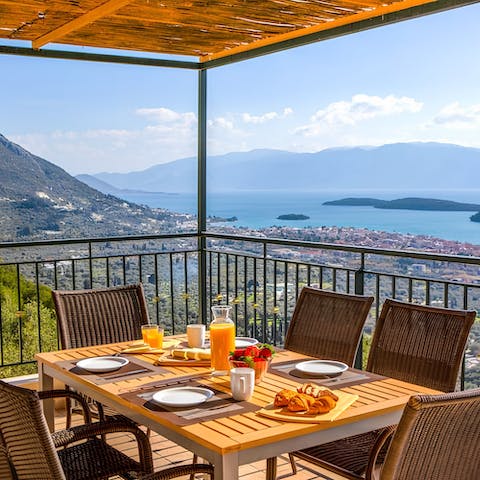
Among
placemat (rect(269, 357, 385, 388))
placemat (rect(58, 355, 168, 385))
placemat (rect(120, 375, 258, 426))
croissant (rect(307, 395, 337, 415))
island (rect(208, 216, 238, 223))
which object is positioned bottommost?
placemat (rect(269, 357, 385, 388))

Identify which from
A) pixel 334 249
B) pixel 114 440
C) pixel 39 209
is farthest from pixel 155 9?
pixel 39 209

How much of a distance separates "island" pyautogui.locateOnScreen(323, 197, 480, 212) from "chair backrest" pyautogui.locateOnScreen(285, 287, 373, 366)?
3.25m

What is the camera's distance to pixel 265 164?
31.1 feet

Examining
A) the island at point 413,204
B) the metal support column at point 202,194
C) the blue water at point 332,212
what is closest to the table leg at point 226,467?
the metal support column at point 202,194

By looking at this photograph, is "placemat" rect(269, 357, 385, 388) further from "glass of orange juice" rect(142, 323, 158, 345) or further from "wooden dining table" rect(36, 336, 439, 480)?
"glass of orange juice" rect(142, 323, 158, 345)

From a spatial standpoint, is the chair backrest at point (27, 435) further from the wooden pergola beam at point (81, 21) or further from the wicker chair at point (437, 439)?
the wooden pergola beam at point (81, 21)

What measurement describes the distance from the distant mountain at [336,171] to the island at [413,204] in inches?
9.1

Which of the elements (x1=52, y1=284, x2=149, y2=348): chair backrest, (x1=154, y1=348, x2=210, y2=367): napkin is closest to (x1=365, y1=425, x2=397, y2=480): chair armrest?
(x1=154, y1=348, x2=210, y2=367): napkin

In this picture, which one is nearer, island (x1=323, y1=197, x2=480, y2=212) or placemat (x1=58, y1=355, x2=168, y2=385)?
placemat (x1=58, y1=355, x2=168, y2=385)

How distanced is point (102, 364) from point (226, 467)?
0.98m

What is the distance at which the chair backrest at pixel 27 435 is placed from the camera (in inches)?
75.7

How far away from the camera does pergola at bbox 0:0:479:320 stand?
3973 mm

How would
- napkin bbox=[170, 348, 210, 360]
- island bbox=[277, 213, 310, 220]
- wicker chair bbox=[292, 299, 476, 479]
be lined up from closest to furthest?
wicker chair bbox=[292, 299, 476, 479], napkin bbox=[170, 348, 210, 360], island bbox=[277, 213, 310, 220]

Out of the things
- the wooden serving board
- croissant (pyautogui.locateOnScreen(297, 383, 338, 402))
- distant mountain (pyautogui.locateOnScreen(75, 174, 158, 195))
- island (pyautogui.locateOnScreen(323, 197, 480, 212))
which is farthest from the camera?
distant mountain (pyautogui.locateOnScreen(75, 174, 158, 195))
